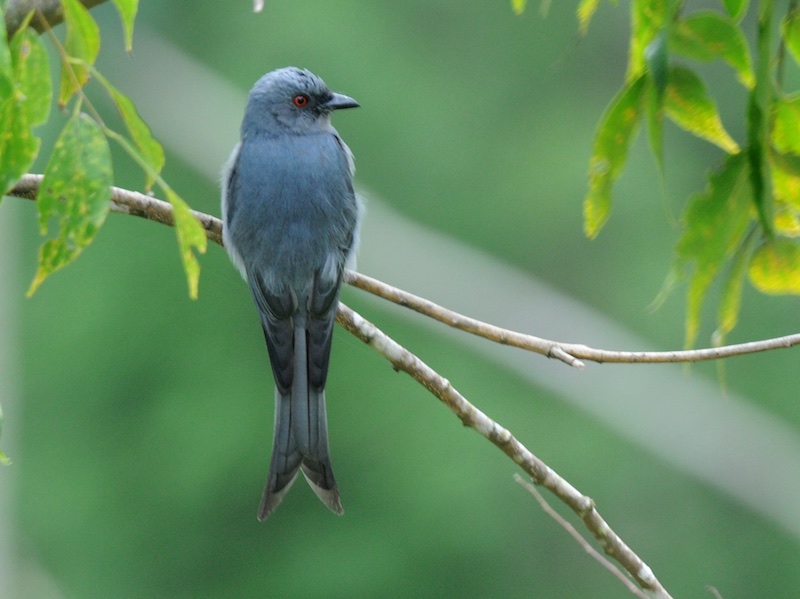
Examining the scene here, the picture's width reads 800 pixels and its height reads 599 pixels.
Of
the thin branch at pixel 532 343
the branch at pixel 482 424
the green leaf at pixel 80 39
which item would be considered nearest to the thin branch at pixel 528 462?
the branch at pixel 482 424

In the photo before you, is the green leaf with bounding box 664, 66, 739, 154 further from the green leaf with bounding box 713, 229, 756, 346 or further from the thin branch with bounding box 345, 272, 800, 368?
the thin branch with bounding box 345, 272, 800, 368

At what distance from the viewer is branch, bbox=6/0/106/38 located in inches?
91.7

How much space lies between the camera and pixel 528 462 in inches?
118

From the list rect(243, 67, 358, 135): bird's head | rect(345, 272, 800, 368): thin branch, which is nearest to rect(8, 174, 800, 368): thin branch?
rect(345, 272, 800, 368): thin branch

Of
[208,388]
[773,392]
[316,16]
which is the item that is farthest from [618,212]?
[208,388]

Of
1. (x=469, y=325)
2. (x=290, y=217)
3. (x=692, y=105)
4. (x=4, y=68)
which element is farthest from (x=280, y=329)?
(x=4, y=68)

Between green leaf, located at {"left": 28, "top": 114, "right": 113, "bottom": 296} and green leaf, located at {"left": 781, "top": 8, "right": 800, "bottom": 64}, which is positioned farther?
green leaf, located at {"left": 781, "top": 8, "right": 800, "bottom": 64}

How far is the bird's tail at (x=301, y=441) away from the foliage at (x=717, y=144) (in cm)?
150

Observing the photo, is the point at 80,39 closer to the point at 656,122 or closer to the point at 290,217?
the point at 656,122

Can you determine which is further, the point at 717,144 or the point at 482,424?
the point at 482,424

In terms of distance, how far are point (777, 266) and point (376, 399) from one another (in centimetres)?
1324

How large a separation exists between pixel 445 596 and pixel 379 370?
3266 mm

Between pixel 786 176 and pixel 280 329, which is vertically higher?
pixel 786 176

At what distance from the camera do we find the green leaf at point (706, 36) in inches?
92.2
